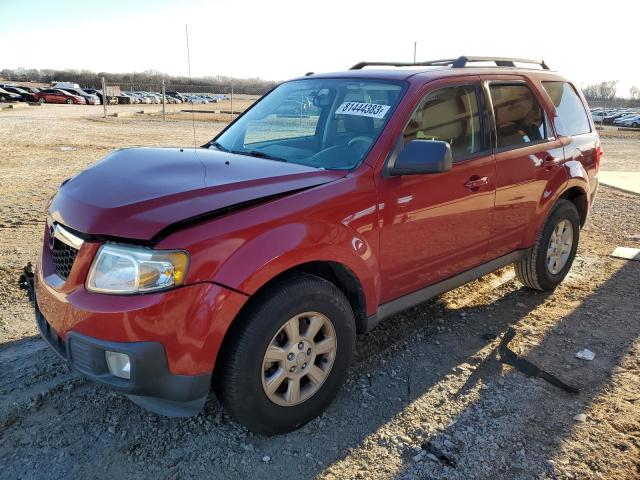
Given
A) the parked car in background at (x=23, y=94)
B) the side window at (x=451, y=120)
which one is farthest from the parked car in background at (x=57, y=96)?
the side window at (x=451, y=120)

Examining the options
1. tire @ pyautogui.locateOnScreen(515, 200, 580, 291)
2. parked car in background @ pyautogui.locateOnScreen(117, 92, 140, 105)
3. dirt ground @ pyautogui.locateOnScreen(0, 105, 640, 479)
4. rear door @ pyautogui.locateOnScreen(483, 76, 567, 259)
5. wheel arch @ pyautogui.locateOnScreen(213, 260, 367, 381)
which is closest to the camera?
wheel arch @ pyautogui.locateOnScreen(213, 260, 367, 381)

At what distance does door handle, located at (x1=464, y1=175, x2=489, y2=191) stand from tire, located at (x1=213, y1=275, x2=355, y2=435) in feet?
4.28

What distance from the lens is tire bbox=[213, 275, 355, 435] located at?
250 centimetres

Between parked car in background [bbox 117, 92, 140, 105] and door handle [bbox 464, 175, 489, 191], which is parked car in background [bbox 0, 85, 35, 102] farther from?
Answer: door handle [bbox 464, 175, 489, 191]

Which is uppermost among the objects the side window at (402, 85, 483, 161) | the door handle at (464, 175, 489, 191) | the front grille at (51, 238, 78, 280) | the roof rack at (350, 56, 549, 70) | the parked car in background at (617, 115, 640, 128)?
the roof rack at (350, 56, 549, 70)

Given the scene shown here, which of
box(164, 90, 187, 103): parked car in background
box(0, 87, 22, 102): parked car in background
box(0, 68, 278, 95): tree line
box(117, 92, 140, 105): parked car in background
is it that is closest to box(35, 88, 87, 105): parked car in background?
box(0, 87, 22, 102): parked car in background

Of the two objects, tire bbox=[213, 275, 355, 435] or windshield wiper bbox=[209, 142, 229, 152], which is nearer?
tire bbox=[213, 275, 355, 435]

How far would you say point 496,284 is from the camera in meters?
5.18

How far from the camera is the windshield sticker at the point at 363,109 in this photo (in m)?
3.31

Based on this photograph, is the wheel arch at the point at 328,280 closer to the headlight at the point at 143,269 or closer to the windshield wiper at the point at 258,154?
the headlight at the point at 143,269

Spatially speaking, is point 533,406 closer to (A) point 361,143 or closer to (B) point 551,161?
(A) point 361,143

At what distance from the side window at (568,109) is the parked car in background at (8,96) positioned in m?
45.4

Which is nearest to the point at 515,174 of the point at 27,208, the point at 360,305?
the point at 360,305

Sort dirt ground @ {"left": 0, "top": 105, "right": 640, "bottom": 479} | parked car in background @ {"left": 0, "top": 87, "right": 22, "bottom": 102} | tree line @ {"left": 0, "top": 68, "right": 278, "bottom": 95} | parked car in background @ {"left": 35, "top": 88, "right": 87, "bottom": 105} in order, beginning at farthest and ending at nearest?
1. tree line @ {"left": 0, "top": 68, "right": 278, "bottom": 95}
2. parked car in background @ {"left": 35, "top": 88, "right": 87, "bottom": 105}
3. parked car in background @ {"left": 0, "top": 87, "right": 22, "bottom": 102}
4. dirt ground @ {"left": 0, "top": 105, "right": 640, "bottom": 479}
